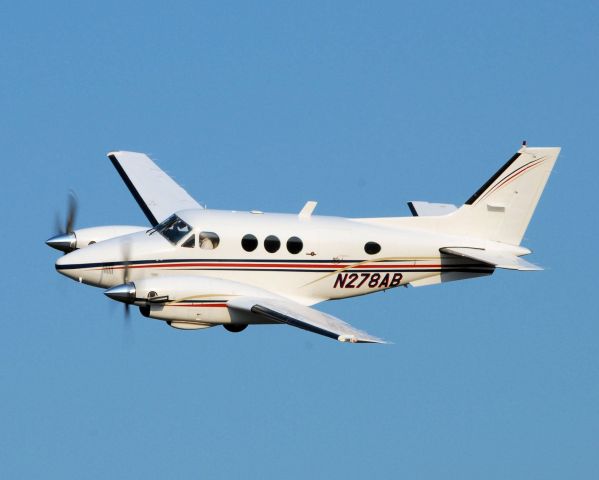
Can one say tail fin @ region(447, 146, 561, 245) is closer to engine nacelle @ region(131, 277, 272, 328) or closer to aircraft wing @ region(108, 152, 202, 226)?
engine nacelle @ region(131, 277, 272, 328)

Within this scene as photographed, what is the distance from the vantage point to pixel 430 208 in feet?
143

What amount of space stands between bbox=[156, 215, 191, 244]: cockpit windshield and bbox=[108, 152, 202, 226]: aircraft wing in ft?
9.74

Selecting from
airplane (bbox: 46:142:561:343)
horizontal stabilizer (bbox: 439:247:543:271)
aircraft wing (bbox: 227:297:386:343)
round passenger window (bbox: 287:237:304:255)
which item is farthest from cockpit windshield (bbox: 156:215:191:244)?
horizontal stabilizer (bbox: 439:247:543:271)

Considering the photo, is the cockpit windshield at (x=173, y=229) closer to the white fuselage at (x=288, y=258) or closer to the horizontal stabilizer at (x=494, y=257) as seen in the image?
the white fuselage at (x=288, y=258)

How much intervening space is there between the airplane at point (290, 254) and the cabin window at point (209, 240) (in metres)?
0.03

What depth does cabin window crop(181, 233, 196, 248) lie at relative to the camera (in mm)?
38188

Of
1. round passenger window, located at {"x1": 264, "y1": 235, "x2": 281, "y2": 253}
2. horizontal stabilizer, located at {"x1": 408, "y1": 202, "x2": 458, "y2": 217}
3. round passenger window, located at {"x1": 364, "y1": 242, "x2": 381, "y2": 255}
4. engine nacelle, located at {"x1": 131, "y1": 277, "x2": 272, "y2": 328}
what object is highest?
horizontal stabilizer, located at {"x1": 408, "y1": 202, "x2": 458, "y2": 217}

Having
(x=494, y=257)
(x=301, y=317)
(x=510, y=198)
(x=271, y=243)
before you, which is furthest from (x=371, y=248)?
(x=510, y=198)

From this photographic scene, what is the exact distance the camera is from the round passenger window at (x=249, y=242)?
126 feet

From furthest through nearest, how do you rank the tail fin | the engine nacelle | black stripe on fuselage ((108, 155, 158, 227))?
black stripe on fuselage ((108, 155, 158, 227)), the tail fin, the engine nacelle

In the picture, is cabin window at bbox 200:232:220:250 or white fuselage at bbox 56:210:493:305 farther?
cabin window at bbox 200:232:220:250

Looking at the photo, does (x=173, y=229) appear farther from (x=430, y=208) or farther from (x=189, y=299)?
(x=430, y=208)

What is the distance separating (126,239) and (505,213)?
11.4m

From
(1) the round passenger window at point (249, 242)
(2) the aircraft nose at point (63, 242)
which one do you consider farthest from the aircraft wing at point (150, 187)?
(1) the round passenger window at point (249, 242)
